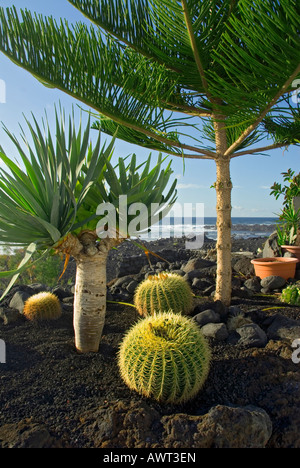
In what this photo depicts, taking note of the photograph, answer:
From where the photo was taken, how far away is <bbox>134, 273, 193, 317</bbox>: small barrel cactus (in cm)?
294

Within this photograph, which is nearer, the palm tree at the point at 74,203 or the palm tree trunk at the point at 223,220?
the palm tree at the point at 74,203

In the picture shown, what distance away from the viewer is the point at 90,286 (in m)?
2.29

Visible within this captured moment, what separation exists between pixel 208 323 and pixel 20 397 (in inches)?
58.8

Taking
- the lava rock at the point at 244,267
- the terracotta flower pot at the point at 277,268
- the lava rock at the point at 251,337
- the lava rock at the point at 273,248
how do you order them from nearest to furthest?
the lava rock at the point at 251,337, the terracotta flower pot at the point at 277,268, the lava rock at the point at 244,267, the lava rock at the point at 273,248

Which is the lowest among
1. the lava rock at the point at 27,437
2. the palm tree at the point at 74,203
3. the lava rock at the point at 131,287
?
the lava rock at the point at 27,437

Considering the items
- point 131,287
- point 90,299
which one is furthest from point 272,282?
point 90,299

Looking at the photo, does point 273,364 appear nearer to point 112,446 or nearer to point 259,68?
point 112,446

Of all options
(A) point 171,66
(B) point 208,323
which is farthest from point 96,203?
(A) point 171,66

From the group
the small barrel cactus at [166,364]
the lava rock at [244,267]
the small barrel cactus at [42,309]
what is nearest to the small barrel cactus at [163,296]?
the small barrel cactus at [42,309]

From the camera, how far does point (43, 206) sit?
2.14 metres

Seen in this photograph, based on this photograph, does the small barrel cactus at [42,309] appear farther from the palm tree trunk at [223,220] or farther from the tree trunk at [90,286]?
the palm tree trunk at [223,220]

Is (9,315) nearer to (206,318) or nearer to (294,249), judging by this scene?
(206,318)

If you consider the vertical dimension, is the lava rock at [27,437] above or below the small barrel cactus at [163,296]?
below

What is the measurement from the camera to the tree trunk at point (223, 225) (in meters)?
Result: 3.38
